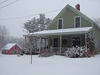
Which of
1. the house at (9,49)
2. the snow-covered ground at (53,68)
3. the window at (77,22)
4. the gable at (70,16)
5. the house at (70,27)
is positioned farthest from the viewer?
the house at (9,49)

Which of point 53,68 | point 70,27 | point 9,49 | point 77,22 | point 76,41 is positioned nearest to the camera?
point 53,68

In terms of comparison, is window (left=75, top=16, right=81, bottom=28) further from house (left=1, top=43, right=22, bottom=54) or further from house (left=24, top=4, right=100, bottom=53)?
house (left=1, top=43, right=22, bottom=54)

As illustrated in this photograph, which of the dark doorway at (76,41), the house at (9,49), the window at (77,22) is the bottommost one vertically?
the house at (9,49)

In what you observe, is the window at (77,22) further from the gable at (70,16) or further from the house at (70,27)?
the gable at (70,16)

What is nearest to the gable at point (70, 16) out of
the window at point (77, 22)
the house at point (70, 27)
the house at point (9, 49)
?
the house at point (70, 27)

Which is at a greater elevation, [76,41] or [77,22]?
[77,22]

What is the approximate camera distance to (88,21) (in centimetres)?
1475

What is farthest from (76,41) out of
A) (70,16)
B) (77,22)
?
(70,16)

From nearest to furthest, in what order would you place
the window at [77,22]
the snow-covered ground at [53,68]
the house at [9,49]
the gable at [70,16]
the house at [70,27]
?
the snow-covered ground at [53,68] < the house at [70,27] < the gable at [70,16] < the window at [77,22] < the house at [9,49]

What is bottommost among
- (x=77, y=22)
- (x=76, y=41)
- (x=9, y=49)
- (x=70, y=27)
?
(x=9, y=49)

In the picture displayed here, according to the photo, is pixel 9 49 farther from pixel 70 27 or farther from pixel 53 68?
pixel 53 68

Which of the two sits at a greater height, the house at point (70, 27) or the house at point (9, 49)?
the house at point (70, 27)

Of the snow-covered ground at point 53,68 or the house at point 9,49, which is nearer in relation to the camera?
the snow-covered ground at point 53,68

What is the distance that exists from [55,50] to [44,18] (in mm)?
26959
